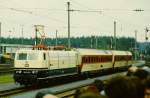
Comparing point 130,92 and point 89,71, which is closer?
point 130,92

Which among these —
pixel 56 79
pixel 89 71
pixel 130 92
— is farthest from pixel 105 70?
pixel 130 92

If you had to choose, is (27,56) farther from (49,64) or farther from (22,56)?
(49,64)

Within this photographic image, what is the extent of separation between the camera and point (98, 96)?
3580mm

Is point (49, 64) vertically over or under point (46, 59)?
under

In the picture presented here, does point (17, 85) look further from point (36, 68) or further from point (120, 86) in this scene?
point (120, 86)

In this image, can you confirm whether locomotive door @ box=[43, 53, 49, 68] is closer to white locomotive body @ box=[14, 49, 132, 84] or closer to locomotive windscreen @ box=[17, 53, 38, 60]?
white locomotive body @ box=[14, 49, 132, 84]

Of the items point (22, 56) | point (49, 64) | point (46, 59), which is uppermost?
point (22, 56)

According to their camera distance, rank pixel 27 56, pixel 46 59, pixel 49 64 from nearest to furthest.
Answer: pixel 46 59
pixel 49 64
pixel 27 56

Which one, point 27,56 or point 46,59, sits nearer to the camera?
point 46,59

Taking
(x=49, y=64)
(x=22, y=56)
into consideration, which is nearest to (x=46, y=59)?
(x=49, y=64)

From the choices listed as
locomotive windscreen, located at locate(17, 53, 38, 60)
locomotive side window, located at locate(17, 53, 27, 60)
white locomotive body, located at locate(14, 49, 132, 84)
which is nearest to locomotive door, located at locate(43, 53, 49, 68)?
white locomotive body, located at locate(14, 49, 132, 84)

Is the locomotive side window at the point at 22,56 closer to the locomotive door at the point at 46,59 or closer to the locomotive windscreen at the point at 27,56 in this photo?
the locomotive windscreen at the point at 27,56

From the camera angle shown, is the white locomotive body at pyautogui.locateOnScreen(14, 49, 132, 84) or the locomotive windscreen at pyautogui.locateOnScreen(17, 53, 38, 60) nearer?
the white locomotive body at pyautogui.locateOnScreen(14, 49, 132, 84)

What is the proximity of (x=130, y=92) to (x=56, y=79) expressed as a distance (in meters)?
29.8
